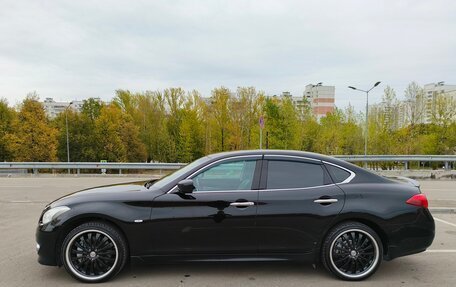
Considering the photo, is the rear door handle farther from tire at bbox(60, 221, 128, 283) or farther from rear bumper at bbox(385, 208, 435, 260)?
tire at bbox(60, 221, 128, 283)

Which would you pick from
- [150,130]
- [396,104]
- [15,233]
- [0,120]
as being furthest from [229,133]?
[15,233]

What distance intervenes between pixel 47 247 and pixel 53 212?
0.40 meters

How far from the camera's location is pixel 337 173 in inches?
158

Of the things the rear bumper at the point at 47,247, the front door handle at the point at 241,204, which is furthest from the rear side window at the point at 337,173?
the rear bumper at the point at 47,247

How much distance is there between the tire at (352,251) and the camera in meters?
3.82

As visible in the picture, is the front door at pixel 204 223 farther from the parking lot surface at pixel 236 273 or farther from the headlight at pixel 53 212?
the headlight at pixel 53 212

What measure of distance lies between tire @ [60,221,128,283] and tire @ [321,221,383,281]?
240 centimetres

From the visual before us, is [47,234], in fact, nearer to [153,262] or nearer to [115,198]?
[115,198]

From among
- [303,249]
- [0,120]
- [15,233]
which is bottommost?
[15,233]

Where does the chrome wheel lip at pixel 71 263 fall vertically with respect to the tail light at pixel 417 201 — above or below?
below

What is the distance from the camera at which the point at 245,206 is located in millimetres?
3738

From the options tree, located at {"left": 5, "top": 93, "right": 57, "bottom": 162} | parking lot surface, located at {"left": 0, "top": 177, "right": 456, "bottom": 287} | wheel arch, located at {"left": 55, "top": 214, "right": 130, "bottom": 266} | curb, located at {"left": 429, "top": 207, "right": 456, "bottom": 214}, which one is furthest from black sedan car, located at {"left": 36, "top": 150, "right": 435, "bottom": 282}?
tree, located at {"left": 5, "top": 93, "right": 57, "bottom": 162}

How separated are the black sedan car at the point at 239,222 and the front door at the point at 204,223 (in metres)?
0.01

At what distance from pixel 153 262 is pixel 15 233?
11.6ft
